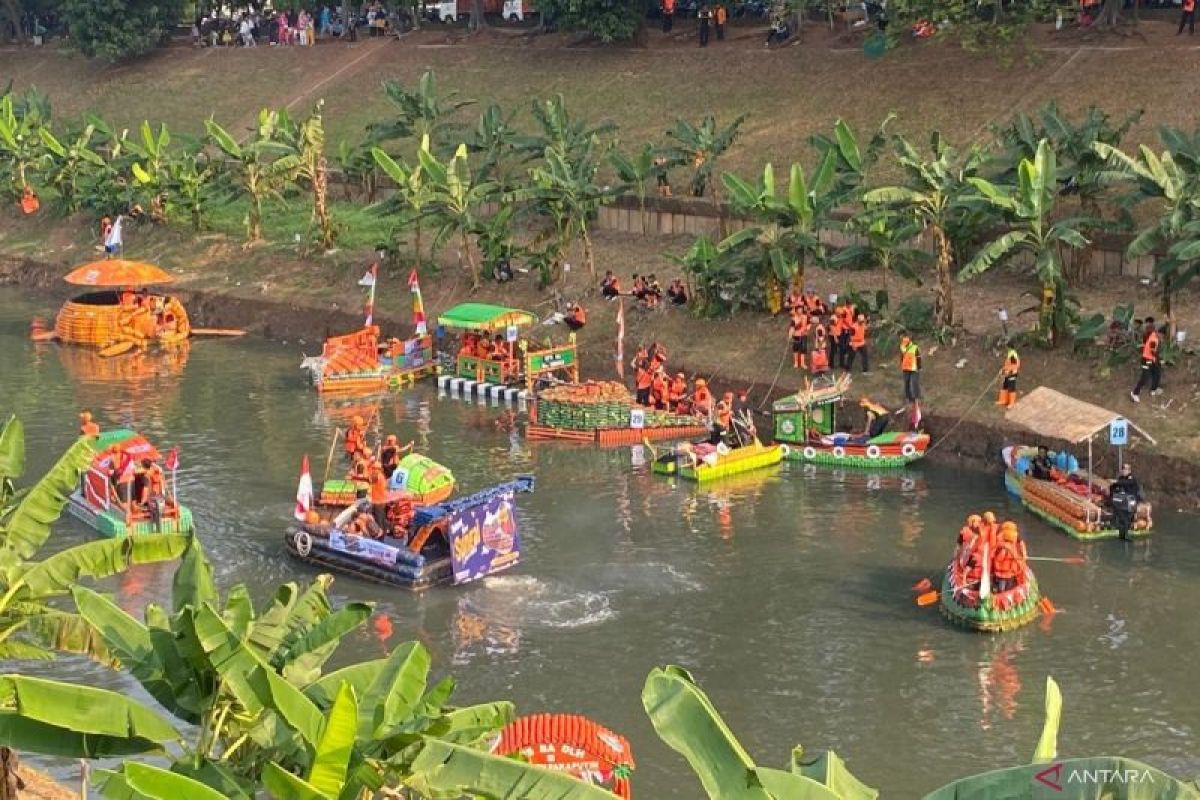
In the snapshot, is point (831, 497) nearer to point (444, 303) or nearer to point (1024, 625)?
point (1024, 625)

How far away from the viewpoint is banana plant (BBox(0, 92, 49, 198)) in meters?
66.2

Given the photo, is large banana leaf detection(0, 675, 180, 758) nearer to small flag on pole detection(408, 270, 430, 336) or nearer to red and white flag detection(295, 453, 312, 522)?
red and white flag detection(295, 453, 312, 522)

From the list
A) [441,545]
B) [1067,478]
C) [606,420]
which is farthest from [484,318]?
[1067,478]

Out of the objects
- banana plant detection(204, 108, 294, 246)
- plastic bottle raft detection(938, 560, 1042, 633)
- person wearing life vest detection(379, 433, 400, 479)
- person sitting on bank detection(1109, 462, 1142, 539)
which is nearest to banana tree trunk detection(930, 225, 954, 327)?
person sitting on bank detection(1109, 462, 1142, 539)

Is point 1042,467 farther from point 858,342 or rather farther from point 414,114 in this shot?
point 414,114

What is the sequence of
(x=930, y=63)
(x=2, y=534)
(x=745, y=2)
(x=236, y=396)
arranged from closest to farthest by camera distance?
(x=2, y=534) < (x=236, y=396) < (x=930, y=63) < (x=745, y=2)

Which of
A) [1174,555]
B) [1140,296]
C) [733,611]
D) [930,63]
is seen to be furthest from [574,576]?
[930,63]

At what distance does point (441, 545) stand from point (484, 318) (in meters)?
14.5

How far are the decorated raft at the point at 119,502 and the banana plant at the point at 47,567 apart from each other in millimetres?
14335

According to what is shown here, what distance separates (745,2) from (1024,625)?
4226 cm

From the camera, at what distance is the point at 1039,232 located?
127 feet

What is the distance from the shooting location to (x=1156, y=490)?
3553 cm

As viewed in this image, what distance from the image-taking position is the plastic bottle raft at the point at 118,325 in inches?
2034

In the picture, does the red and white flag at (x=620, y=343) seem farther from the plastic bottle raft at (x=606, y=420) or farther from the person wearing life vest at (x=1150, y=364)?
the person wearing life vest at (x=1150, y=364)
